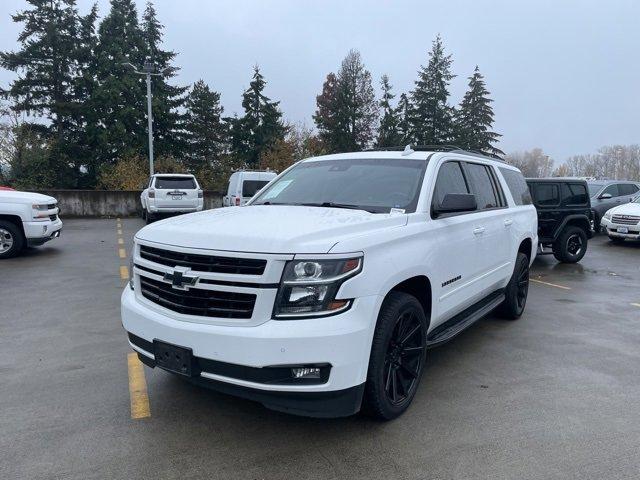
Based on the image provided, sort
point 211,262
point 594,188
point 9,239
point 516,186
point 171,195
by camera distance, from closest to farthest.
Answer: point 211,262
point 516,186
point 9,239
point 171,195
point 594,188

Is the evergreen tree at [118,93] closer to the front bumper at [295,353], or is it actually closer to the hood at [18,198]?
the hood at [18,198]

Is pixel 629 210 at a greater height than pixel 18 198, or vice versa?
pixel 18 198

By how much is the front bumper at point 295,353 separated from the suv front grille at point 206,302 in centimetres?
9

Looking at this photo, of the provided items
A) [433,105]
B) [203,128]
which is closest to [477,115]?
[433,105]

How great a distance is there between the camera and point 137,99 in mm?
39031

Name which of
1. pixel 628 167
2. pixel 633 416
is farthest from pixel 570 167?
pixel 633 416

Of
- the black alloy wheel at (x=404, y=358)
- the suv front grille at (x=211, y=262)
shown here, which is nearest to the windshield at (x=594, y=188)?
the black alloy wheel at (x=404, y=358)

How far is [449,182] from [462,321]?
127 centimetres

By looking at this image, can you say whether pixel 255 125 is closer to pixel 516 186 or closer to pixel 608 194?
pixel 608 194

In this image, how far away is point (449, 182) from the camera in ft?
14.2

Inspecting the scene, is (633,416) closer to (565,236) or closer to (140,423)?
(140,423)

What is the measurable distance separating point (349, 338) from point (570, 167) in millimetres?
112168

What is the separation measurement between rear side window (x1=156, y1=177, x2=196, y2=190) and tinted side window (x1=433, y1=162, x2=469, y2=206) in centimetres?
1379

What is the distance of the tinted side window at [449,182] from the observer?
13.2 ft
